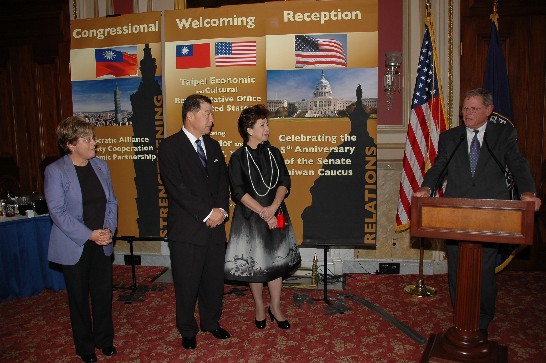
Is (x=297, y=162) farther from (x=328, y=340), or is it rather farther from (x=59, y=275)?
(x=59, y=275)

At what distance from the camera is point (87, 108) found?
183 inches

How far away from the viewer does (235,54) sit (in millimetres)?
4211

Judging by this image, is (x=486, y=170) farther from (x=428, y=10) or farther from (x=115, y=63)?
(x=115, y=63)

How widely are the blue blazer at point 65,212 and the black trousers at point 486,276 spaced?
8.64 feet

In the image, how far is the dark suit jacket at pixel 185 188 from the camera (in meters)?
3.08

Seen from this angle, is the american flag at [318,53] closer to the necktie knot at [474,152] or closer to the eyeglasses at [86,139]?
the necktie knot at [474,152]

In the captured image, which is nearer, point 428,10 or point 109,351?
point 109,351

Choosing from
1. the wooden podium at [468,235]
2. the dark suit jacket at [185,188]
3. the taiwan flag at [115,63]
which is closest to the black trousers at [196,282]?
the dark suit jacket at [185,188]

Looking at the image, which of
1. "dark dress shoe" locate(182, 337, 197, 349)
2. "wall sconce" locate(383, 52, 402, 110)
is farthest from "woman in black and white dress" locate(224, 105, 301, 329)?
"wall sconce" locate(383, 52, 402, 110)

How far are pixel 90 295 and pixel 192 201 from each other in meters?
0.98

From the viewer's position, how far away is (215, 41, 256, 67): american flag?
4.18 meters

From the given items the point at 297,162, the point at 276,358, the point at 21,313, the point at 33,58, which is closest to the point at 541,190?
the point at 297,162

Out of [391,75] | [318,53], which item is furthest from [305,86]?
[391,75]

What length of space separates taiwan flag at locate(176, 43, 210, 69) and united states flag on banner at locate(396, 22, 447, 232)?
2119 mm
